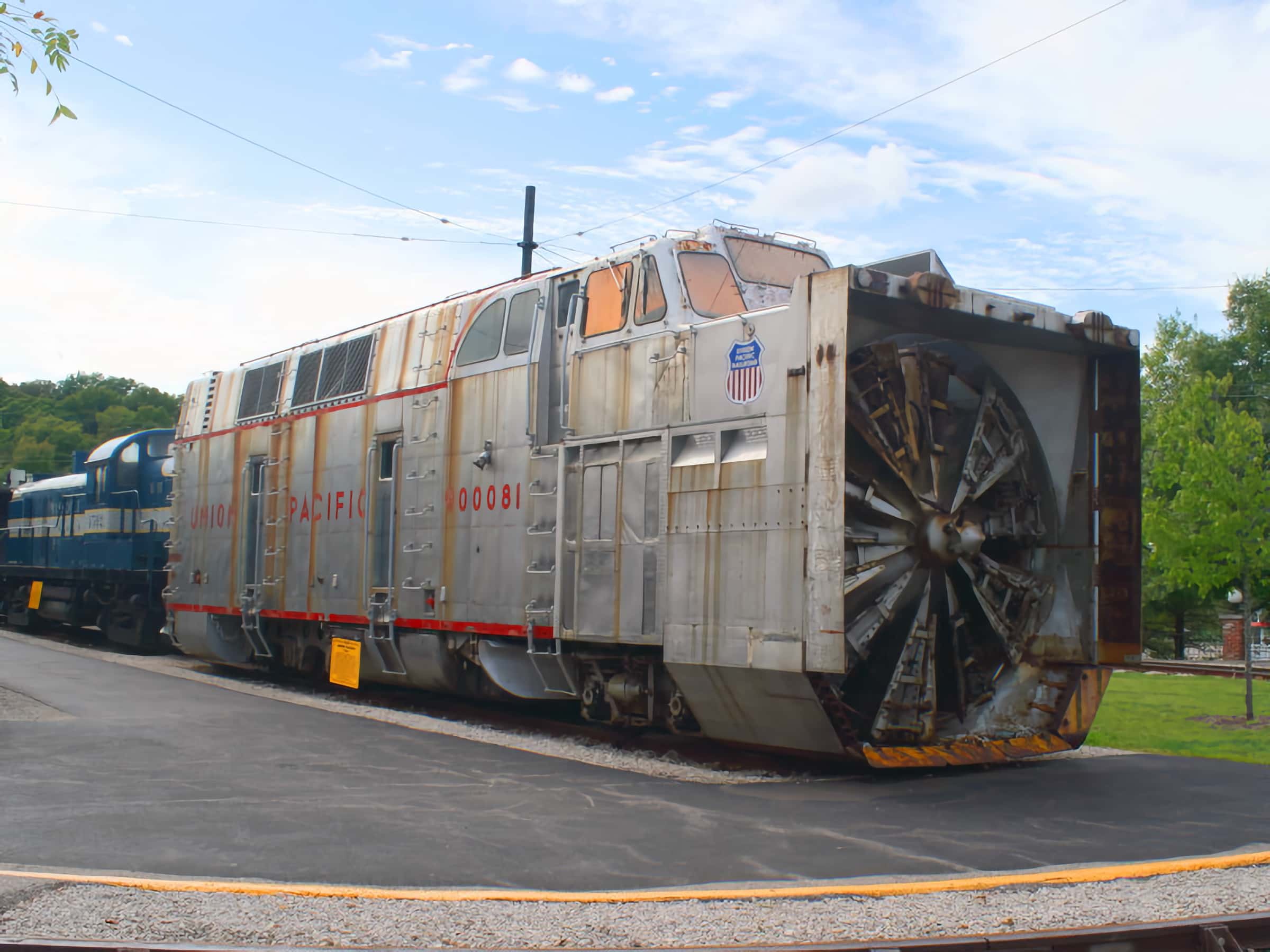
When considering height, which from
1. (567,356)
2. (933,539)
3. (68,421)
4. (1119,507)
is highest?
(68,421)

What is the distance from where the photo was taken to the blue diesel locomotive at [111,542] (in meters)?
21.2

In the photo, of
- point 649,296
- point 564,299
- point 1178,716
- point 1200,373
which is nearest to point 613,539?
point 649,296

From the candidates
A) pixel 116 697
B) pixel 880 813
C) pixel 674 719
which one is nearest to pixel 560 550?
pixel 674 719

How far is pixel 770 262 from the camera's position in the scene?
10734mm

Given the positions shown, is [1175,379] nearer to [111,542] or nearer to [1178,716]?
[1178,716]

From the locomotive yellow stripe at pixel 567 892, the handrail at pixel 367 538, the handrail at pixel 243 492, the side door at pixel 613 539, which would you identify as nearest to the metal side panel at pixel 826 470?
the side door at pixel 613 539

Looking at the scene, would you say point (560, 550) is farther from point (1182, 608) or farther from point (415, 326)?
point (1182, 608)

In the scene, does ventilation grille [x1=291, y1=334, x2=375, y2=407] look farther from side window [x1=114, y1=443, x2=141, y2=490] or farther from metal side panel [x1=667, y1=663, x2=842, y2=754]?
side window [x1=114, y1=443, x2=141, y2=490]

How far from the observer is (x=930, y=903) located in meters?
5.54

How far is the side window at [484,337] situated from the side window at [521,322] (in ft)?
0.42

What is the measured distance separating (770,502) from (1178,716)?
11926 mm

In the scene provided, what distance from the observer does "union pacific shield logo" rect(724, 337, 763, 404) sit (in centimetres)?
874

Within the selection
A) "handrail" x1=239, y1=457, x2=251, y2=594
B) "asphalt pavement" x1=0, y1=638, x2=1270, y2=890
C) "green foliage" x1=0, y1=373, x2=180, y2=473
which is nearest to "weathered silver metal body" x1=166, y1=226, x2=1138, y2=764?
"asphalt pavement" x1=0, y1=638, x2=1270, y2=890

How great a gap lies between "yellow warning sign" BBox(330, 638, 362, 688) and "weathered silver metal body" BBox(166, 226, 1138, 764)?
2.86 ft
